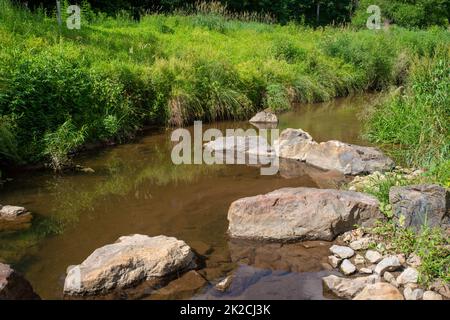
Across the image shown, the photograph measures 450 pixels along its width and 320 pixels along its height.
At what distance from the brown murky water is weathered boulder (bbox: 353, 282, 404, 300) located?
1.50 ft

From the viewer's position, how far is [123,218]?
23.2 ft

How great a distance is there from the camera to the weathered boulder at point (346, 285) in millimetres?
5102

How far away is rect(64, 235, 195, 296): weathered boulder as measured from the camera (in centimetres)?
511

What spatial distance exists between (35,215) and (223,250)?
9.24 ft

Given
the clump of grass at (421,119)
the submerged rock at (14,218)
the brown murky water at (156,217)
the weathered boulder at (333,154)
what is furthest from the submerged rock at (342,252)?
the submerged rock at (14,218)

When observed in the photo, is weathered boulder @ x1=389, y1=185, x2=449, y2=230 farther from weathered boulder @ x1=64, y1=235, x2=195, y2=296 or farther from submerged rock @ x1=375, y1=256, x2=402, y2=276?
weathered boulder @ x1=64, y1=235, x2=195, y2=296

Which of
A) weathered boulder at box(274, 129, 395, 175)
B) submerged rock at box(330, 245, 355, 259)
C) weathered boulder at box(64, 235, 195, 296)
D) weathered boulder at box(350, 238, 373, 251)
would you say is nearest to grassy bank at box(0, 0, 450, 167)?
weathered boulder at box(274, 129, 395, 175)

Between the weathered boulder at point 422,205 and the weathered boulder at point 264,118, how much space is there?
708 centimetres

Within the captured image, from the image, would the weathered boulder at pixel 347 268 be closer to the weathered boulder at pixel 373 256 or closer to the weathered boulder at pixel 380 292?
the weathered boulder at pixel 373 256

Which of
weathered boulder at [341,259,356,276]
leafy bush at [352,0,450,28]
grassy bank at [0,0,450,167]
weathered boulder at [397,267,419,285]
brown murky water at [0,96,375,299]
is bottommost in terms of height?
brown murky water at [0,96,375,299]

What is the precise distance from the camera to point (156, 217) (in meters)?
7.06

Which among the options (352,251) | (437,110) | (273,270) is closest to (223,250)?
(273,270)

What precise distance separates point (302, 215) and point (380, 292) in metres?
1.68

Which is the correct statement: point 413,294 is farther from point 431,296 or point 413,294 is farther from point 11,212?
point 11,212
